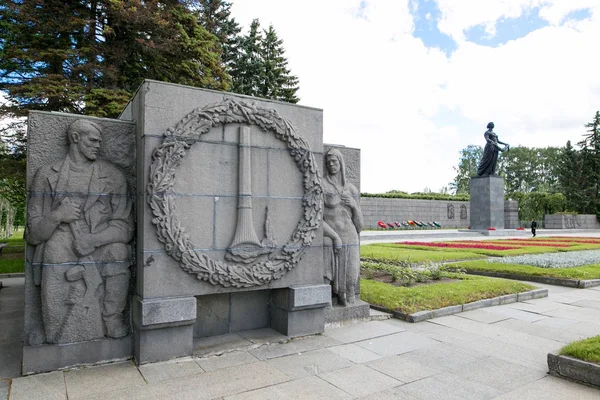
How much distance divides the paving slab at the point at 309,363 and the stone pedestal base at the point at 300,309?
59 centimetres

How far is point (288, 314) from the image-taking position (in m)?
5.07

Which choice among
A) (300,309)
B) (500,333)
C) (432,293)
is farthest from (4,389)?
(432,293)

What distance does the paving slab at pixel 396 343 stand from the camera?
466cm

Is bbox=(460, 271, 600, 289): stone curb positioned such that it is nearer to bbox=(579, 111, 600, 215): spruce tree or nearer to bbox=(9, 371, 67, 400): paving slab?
bbox=(9, 371, 67, 400): paving slab

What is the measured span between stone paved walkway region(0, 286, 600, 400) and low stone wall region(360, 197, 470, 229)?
27508mm

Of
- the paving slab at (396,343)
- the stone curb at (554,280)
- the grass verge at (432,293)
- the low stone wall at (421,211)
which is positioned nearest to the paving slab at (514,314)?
the grass verge at (432,293)

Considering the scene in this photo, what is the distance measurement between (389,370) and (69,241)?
3.60m

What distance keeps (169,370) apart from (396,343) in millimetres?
2692

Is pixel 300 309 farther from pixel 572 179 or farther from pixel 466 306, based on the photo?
pixel 572 179

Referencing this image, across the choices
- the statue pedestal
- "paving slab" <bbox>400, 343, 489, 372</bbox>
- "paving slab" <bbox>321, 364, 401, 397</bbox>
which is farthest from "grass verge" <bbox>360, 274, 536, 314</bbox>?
the statue pedestal

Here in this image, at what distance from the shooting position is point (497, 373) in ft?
13.2

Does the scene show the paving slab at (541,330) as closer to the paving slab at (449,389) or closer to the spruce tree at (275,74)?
the paving slab at (449,389)

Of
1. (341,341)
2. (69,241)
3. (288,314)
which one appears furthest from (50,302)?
(341,341)

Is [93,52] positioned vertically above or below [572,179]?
above
